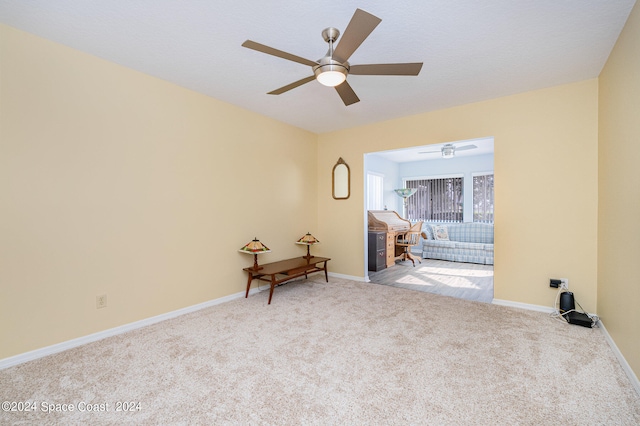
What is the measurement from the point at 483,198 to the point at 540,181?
169 inches

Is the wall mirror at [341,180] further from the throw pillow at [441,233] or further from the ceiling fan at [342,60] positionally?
the throw pillow at [441,233]

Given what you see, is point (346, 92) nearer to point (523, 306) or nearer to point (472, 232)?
point (523, 306)

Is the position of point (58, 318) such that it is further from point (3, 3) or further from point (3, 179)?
point (3, 3)

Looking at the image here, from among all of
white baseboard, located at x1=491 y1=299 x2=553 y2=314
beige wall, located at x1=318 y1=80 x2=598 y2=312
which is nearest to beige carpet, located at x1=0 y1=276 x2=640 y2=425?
white baseboard, located at x1=491 y1=299 x2=553 y2=314

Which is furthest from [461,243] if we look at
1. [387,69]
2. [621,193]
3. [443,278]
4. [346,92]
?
[387,69]

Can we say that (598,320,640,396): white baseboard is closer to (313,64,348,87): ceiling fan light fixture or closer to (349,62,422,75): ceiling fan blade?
(349,62,422,75): ceiling fan blade

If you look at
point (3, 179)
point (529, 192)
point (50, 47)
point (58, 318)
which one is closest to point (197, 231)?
point (58, 318)

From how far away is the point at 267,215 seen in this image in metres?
4.16

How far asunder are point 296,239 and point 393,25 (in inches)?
130

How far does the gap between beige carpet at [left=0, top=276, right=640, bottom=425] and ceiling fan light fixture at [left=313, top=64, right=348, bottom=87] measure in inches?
81.7

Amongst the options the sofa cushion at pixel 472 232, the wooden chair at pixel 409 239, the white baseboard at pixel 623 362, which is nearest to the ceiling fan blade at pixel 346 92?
the white baseboard at pixel 623 362

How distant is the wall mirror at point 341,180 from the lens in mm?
4781

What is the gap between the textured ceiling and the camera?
191cm

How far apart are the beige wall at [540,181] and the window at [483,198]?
4086mm
